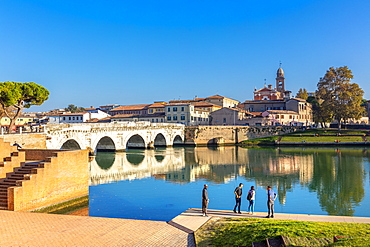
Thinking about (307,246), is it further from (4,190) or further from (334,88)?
(334,88)

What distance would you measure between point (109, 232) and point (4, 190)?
27.9 feet

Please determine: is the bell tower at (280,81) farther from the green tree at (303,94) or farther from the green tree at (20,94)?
the green tree at (20,94)

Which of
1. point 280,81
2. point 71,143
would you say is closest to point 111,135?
point 71,143

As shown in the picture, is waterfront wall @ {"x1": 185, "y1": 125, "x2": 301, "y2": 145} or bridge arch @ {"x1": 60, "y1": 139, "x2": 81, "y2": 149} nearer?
bridge arch @ {"x1": 60, "y1": 139, "x2": 81, "y2": 149}

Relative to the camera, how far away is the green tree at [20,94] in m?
37.3

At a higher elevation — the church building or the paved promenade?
the church building

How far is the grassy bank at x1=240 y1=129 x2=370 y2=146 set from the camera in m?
79.8

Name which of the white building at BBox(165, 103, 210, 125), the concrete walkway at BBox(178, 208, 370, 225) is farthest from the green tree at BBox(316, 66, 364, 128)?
the concrete walkway at BBox(178, 208, 370, 225)

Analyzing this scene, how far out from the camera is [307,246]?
450 inches

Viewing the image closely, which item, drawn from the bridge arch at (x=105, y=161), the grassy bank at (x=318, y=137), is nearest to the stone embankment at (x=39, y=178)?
the bridge arch at (x=105, y=161)

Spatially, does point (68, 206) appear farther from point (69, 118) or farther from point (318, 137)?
point (69, 118)

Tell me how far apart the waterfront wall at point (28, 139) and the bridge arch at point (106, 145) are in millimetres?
21789

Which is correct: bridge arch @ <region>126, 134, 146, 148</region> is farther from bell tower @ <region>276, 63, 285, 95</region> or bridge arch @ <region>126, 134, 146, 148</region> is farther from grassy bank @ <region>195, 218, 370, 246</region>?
bell tower @ <region>276, 63, 285, 95</region>

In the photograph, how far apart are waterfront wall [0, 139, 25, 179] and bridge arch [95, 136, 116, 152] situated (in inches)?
1519
